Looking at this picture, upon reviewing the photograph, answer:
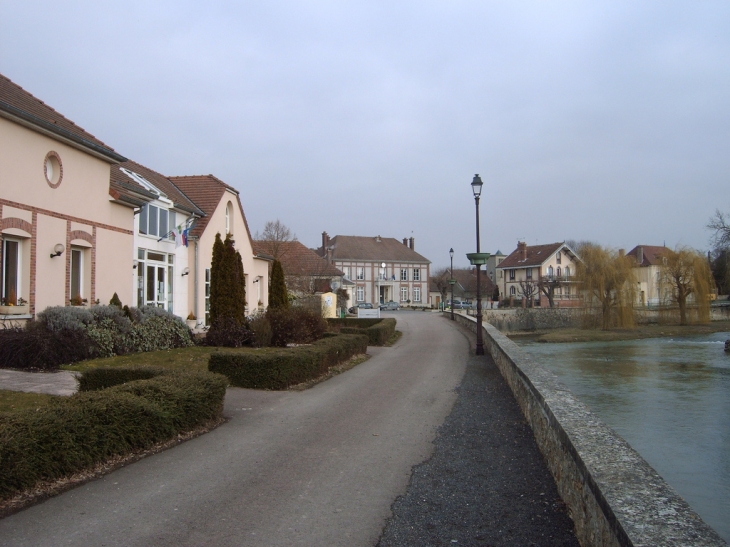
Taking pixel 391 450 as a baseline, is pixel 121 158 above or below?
above

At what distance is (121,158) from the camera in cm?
1683

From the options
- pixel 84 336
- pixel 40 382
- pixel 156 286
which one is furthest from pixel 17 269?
pixel 156 286

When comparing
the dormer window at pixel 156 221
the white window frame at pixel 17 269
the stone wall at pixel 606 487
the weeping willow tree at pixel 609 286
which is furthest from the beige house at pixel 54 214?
the weeping willow tree at pixel 609 286

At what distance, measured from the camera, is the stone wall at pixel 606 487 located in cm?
316

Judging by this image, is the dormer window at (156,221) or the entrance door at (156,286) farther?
the entrance door at (156,286)

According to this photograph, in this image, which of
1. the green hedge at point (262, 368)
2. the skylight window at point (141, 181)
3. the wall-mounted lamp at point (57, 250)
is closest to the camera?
the green hedge at point (262, 368)

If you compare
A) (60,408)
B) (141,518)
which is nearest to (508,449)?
Result: (141,518)

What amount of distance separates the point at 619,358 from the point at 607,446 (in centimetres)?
2812

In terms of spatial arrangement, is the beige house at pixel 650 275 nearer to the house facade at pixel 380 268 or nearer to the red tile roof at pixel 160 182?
the house facade at pixel 380 268

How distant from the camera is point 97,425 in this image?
608 centimetres

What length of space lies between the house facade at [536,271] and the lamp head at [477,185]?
53.8 metres

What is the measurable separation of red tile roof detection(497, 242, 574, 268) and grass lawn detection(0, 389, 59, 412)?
242 feet

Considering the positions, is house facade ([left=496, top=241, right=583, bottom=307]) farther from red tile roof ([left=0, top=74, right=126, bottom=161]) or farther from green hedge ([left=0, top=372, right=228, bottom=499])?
green hedge ([left=0, top=372, right=228, bottom=499])

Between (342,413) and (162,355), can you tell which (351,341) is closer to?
(162,355)
